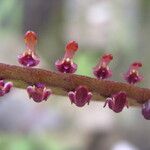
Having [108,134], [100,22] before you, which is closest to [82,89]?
[108,134]

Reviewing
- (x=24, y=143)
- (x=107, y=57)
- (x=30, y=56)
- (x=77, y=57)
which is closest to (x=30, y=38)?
(x=30, y=56)

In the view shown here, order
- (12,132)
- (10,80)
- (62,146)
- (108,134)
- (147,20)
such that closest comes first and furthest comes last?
(10,80), (12,132), (62,146), (108,134), (147,20)

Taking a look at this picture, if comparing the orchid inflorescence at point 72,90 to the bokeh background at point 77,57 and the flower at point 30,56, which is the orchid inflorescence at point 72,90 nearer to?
the flower at point 30,56

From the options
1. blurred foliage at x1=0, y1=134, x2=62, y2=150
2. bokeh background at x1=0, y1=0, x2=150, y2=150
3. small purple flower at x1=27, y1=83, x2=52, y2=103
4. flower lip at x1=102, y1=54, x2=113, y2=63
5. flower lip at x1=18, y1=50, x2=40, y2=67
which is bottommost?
small purple flower at x1=27, y1=83, x2=52, y2=103

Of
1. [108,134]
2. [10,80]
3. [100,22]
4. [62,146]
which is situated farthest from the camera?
[100,22]

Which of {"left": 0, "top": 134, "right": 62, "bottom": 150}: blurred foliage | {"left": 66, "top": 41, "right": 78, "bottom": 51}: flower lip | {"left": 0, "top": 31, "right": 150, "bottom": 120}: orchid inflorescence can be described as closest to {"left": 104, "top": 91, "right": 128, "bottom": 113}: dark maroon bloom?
{"left": 0, "top": 31, "right": 150, "bottom": 120}: orchid inflorescence

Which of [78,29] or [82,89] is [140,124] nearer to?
[78,29]

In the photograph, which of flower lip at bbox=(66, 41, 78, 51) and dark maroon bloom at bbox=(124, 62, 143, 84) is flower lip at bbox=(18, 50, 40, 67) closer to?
flower lip at bbox=(66, 41, 78, 51)
